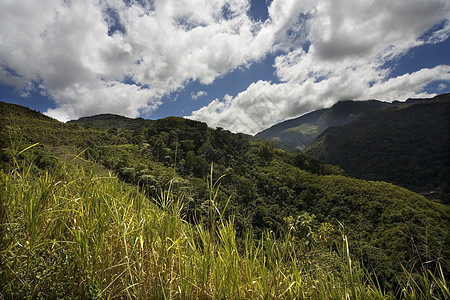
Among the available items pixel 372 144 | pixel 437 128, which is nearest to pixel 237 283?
pixel 372 144

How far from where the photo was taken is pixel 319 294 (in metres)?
1.27

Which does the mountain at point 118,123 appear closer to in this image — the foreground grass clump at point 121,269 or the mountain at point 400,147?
the foreground grass clump at point 121,269

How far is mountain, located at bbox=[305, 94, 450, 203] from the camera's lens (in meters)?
78.3

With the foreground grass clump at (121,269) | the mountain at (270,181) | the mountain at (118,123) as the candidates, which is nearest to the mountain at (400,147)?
the mountain at (270,181)

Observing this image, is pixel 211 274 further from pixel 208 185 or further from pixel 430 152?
pixel 430 152

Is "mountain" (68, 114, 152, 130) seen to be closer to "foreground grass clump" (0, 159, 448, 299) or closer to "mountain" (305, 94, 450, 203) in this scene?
"foreground grass clump" (0, 159, 448, 299)

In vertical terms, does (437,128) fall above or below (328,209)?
above

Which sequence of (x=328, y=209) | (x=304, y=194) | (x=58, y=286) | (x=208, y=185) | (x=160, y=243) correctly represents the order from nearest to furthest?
(x=58, y=286) < (x=160, y=243) < (x=208, y=185) < (x=328, y=209) < (x=304, y=194)

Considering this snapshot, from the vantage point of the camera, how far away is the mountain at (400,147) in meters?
78.3

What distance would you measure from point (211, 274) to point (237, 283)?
205 mm

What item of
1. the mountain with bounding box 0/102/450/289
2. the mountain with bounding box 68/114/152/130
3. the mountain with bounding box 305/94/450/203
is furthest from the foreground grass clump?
the mountain with bounding box 305/94/450/203

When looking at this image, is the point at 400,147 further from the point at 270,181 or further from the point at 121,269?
the point at 121,269

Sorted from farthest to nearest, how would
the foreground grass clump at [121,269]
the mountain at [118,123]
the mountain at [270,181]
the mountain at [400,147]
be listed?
the mountain at [400,147] < the mountain at [270,181] < the mountain at [118,123] < the foreground grass clump at [121,269]

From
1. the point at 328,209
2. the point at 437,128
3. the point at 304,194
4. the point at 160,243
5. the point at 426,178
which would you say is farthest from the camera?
the point at 437,128
